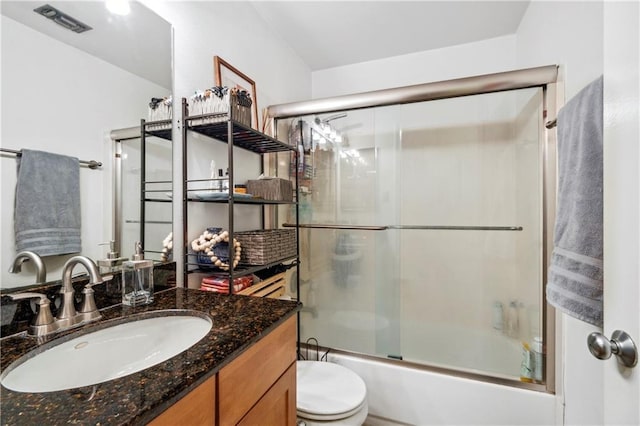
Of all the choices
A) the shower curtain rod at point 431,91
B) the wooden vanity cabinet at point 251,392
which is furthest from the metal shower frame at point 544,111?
the wooden vanity cabinet at point 251,392

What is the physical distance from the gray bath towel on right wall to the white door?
32cm

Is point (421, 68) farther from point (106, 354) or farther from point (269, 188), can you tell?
point (106, 354)

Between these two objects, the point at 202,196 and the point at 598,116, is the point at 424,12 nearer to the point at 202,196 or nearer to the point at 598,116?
the point at 598,116

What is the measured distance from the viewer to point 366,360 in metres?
1.65

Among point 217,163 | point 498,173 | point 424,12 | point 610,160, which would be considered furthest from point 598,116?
point 217,163

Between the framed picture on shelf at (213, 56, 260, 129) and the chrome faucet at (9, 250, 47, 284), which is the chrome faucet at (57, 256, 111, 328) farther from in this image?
the framed picture on shelf at (213, 56, 260, 129)

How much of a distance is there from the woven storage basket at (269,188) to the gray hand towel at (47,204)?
0.76 meters

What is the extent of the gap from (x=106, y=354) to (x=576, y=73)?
6.16ft

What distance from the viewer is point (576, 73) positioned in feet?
3.82

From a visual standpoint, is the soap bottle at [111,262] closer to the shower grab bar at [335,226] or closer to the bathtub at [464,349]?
the shower grab bar at [335,226]

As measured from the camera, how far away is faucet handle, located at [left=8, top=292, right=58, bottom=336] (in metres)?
0.67

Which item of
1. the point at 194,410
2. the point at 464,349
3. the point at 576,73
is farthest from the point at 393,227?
the point at 194,410

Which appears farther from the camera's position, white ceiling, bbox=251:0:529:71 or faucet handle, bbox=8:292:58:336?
white ceiling, bbox=251:0:529:71

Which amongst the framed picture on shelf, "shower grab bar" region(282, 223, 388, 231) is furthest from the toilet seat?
the framed picture on shelf
